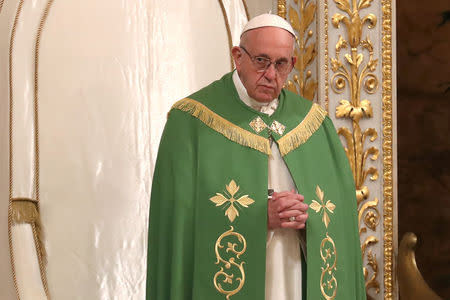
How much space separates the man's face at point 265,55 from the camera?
2.26 m

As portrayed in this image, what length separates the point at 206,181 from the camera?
7.39ft

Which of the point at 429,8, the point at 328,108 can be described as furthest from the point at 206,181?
the point at 429,8

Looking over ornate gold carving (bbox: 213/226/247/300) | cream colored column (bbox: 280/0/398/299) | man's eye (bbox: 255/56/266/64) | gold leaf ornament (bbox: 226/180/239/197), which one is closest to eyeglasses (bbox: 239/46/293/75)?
man's eye (bbox: 255/56/266/64)

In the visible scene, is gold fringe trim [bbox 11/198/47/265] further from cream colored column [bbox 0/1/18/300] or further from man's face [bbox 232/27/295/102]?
man's face [bbox 232/27/295/102]

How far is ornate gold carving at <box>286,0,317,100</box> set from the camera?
3027mm

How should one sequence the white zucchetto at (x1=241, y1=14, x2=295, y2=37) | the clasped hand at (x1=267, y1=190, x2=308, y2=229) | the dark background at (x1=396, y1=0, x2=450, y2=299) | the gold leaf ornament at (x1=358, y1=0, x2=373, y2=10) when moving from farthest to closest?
the dark background at (x1=396, y1=0, x2=450, y2=299), the gold leaf ornament at (x1=358, y1=0, x2=373, y2=10), the white zucchetto at (x1=241, y1=14, x2=295, y2=37), the clasped hand at (x1=267, y1=190, x2=308, y2=229)

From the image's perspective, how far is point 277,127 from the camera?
2.36 metres

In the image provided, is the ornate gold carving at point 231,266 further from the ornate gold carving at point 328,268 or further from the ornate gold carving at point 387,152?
the ornate gold carving at point 387,152

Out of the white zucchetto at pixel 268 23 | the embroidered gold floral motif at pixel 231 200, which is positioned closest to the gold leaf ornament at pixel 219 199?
the embroidered gold floral motif at pixel 231 200

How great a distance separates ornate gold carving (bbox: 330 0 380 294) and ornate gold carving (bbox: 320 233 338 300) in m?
0.70

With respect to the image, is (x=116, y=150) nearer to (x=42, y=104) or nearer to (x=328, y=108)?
(x=42, y=104)

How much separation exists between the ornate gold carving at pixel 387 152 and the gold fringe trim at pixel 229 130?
2.82 feet

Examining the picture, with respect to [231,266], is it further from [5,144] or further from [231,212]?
[5,144]

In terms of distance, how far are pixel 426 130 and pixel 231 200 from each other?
1683 mm
